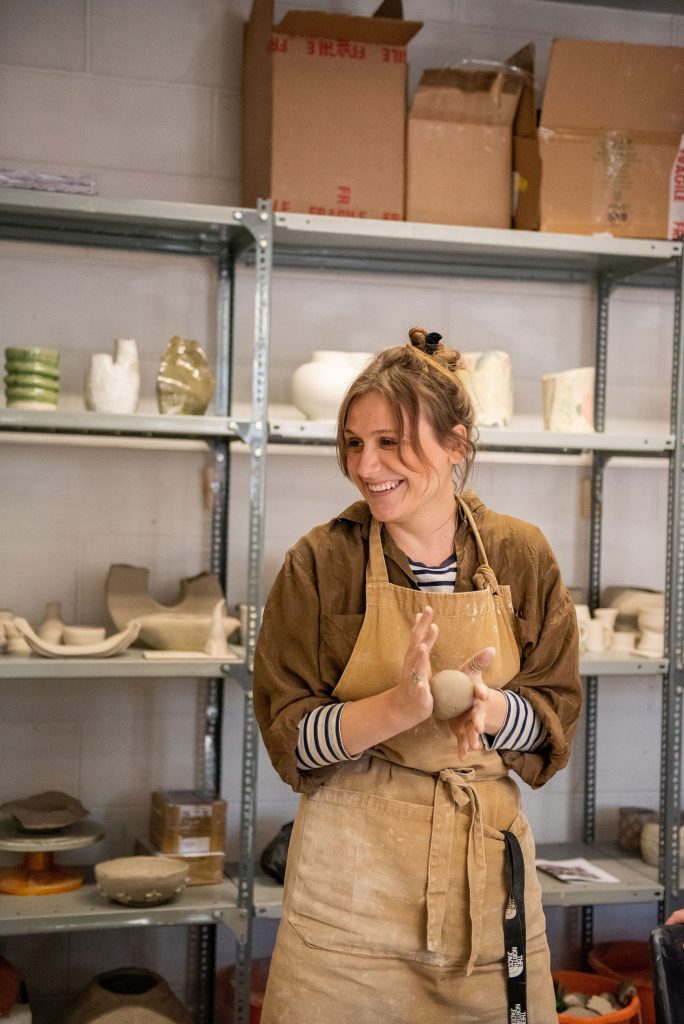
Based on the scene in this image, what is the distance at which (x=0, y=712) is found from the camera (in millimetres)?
2812

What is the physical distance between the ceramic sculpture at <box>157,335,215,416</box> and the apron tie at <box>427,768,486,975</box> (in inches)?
48.8

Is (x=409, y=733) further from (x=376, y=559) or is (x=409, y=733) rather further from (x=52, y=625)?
(x=52, y=625)

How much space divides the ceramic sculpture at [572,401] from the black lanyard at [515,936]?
1357mm

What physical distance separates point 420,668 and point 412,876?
14.3 inches

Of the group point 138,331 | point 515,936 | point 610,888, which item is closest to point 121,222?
point 138,331

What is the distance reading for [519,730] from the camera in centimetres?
162

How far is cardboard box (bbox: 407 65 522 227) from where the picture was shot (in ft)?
8.81

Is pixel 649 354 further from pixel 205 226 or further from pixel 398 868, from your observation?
pixel 398 868

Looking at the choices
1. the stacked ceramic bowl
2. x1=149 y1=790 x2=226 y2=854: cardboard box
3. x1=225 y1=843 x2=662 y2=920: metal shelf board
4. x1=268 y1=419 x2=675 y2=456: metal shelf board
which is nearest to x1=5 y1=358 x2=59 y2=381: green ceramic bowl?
the stacked ceramic bowl

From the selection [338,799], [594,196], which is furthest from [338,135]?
[338,799]

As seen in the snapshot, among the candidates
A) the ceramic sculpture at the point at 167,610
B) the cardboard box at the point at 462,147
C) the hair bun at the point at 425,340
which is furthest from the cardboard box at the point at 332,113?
the hair bun at the point at 425,340

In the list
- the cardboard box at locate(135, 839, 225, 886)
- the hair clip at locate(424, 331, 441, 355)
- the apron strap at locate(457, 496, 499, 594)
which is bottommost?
the cardboard box at locate(135, 839, 225, 886)

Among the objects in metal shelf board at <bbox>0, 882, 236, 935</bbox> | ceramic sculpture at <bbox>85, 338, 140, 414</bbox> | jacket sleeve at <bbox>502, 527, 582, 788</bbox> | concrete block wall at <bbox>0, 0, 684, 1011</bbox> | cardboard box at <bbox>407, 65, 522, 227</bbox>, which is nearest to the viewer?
jacket sleeve at <bbox>502, 527, 582, 788</bbox>

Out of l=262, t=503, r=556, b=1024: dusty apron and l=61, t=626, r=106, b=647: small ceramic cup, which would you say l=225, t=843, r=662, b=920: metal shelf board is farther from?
l=262, t=503, r=556, b=1024: dusty apron
